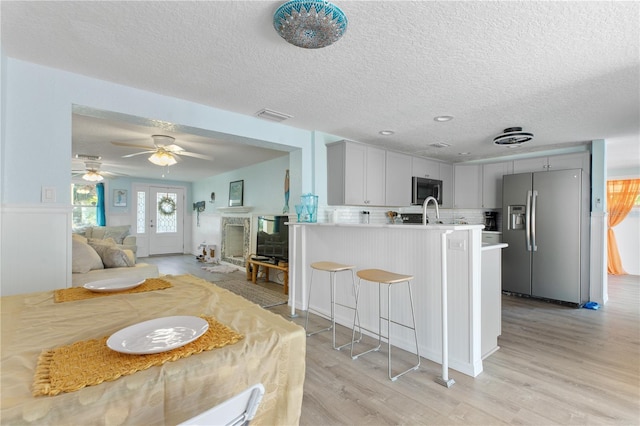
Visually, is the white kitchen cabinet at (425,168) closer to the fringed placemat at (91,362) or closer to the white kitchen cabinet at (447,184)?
the white kitchen cabinet at (447,184)

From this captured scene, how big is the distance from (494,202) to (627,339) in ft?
9.00

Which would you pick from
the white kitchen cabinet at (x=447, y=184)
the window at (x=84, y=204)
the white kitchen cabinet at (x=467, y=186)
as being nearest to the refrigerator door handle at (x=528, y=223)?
the white kitchen cabinet at (x=467, y=186)

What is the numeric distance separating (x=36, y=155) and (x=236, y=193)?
4921mm

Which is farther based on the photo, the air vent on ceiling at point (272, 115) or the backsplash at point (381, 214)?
the backsplash at point (381, 214)

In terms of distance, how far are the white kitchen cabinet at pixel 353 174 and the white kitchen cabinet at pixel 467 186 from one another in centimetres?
208

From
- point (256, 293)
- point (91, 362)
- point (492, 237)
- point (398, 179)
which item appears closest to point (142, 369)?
point (91, 362)

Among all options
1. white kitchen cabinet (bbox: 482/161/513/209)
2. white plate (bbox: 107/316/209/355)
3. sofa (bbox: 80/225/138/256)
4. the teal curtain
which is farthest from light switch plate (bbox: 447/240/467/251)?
the teal curtain

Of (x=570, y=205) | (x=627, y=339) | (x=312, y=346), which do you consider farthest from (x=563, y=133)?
(x=312, y=346)

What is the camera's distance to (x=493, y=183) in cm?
537

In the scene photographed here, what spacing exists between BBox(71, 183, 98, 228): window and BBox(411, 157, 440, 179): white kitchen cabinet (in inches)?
320

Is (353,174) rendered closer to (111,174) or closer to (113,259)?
(113,259)

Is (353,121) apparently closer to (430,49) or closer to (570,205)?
(430,49)

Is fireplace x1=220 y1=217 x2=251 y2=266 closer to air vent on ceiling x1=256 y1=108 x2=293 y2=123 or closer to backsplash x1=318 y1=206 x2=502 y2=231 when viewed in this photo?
backsplash x1=318 y1=206 x2=502 y2=231

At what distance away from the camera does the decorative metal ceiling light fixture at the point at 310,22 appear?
5.12 feet
